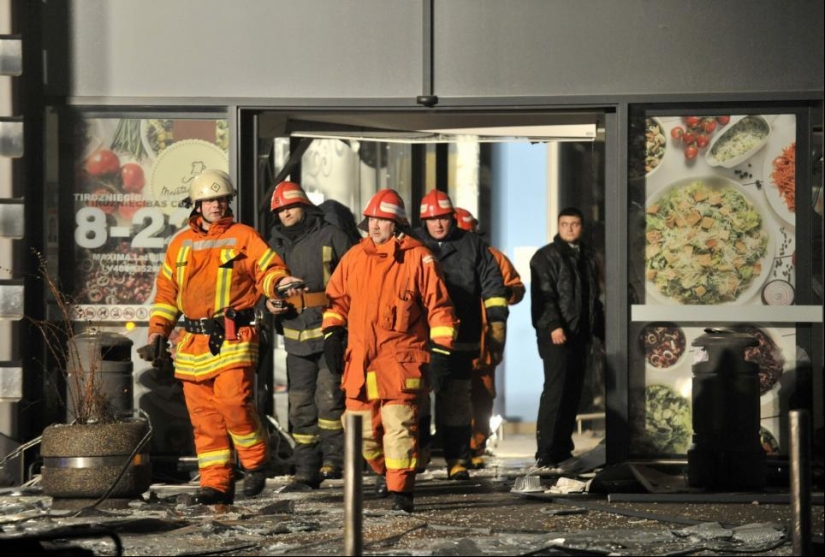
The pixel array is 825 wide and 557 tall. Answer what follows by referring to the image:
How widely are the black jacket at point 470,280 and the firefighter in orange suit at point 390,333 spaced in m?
2.34

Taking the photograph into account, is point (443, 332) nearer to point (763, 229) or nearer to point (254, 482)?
point (254, 482)

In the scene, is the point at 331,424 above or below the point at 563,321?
below

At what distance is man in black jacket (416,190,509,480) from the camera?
533 inches

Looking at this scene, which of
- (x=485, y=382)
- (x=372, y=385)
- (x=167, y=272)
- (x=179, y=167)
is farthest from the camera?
(x=485, y=382)

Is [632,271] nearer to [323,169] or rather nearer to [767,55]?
[767,55]

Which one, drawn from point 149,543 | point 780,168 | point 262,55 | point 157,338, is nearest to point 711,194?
point 780,168

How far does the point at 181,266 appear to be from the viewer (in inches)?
443

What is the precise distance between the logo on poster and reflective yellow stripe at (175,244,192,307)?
79.6 inches

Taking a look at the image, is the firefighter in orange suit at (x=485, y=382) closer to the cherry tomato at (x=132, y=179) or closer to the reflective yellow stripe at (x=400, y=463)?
the cherry tomato at (x=132, y=179)

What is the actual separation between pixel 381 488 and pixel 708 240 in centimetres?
343

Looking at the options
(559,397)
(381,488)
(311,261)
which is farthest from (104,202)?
(559,397)

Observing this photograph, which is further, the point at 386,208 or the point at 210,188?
the point at 210,188

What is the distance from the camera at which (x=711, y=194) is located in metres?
13.2

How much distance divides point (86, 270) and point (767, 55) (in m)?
5.69
